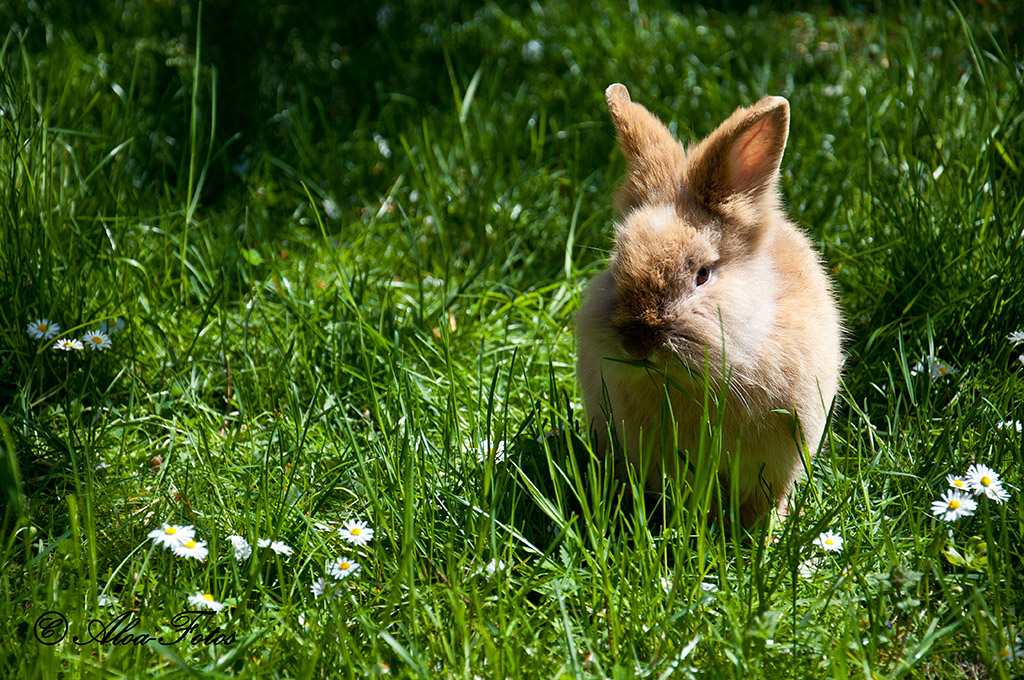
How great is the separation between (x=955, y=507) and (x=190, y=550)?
200 cm

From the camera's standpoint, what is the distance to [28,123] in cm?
356

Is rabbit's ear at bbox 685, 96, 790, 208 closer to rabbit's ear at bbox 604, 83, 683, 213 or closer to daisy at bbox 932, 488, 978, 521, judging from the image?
rabbit's ear at bbox 604, 83, 683, 213

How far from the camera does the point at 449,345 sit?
3.57 m

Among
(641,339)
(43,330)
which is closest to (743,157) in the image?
(641,339)

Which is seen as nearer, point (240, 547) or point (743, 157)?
point (240, 547)

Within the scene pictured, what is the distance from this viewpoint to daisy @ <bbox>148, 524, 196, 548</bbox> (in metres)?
2.44

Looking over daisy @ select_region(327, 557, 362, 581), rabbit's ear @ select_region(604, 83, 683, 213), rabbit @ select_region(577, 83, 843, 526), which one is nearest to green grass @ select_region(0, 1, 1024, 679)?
daisy @ select_region(327, 557, 362, 581)

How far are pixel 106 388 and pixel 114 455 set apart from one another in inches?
15.6

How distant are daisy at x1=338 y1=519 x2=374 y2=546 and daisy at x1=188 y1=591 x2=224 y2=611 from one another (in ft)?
1.29

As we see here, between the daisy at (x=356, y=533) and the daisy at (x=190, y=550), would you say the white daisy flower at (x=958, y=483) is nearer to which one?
the daisy at (x=356, y=533)

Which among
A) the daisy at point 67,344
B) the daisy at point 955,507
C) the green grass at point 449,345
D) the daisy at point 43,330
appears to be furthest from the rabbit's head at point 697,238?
the daisy at point 43,330

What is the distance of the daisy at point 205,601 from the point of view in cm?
226

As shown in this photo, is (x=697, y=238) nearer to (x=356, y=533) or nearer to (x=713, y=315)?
(x=713, y=315)

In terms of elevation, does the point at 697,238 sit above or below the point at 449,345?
above
